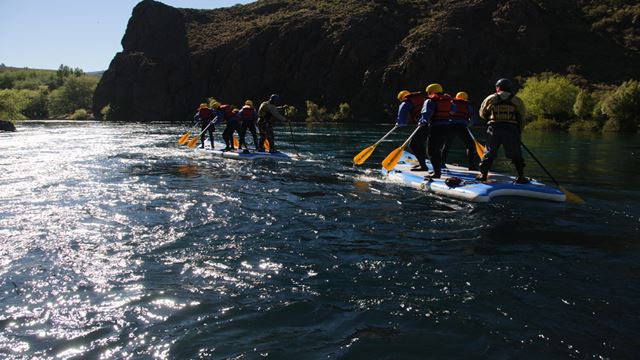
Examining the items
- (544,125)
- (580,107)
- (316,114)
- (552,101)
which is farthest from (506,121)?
(316,114)

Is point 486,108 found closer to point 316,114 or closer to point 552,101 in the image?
point 552,101

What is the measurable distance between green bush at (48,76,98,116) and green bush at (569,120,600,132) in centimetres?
13943

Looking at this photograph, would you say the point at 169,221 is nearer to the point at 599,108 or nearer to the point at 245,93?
the point at 599,108

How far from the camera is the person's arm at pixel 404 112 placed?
14.4 m

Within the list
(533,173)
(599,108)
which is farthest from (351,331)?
(599,108)

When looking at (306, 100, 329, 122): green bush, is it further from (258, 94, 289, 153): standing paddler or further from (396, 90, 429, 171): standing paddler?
(396, 90, 429, 171): standing paddler

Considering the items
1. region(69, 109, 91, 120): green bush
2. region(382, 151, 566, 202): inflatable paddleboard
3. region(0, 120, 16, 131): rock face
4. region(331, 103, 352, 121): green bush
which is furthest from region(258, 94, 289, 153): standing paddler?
region(69, 109, 91, 120): green bush

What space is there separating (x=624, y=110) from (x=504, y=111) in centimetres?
5073

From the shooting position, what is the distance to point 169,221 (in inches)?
399

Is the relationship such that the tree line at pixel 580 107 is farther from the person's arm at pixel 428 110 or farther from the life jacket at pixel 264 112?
the person's arm at pixel 428 110

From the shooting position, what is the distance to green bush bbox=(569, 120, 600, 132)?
56250mm

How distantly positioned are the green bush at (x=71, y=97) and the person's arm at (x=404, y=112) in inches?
6147

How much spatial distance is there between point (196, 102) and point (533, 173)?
119965mm

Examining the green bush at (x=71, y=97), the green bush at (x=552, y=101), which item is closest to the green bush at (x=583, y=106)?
the green bush at (x=552, y=101)
